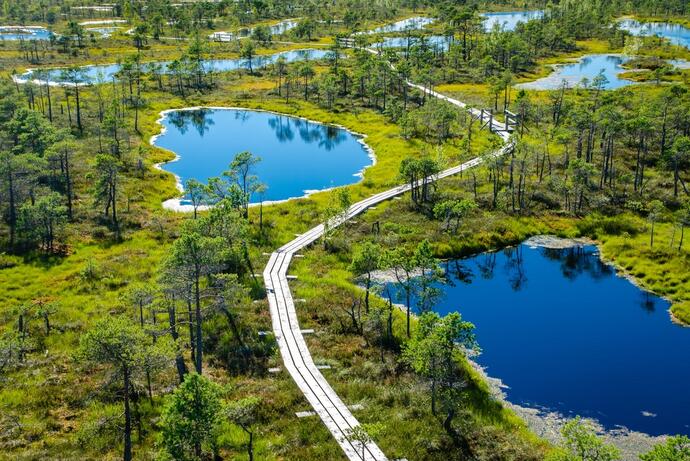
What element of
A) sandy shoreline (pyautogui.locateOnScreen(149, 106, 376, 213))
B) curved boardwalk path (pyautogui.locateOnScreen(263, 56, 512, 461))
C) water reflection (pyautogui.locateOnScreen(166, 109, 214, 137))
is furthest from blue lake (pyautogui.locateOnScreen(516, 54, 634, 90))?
curved boardwalk path (pyautogui.locateOnScreen(263, 56, 512, 461))

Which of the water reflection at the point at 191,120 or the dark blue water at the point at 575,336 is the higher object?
the water reflection at the point at 191,120

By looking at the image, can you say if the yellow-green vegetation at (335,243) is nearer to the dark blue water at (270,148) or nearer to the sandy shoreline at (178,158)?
the sandy shoreline at (178,158)

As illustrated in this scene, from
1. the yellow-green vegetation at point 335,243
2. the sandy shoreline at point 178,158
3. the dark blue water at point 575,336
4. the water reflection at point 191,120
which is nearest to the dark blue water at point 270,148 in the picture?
the water reflection at point 191,120

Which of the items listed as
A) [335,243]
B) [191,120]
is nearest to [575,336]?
[335,243]

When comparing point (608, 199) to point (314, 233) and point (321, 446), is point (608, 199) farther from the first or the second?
point (321, 446)

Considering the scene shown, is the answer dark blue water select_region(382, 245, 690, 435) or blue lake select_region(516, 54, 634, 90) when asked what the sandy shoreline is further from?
blue lake select_region(516, 54, 634, 90)
